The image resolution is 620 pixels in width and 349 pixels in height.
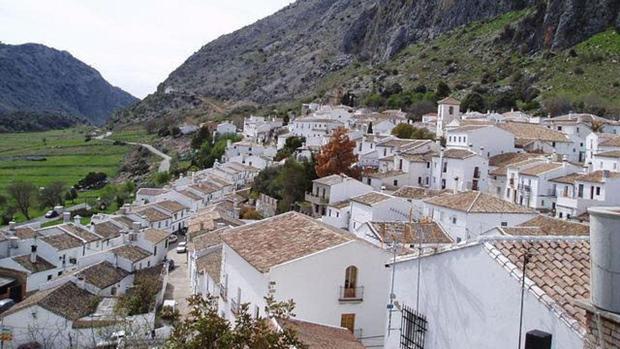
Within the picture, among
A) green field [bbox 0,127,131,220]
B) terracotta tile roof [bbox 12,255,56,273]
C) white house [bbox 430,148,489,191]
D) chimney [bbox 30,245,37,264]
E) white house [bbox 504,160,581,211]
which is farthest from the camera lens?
green field [bbox 0,127,131,220]

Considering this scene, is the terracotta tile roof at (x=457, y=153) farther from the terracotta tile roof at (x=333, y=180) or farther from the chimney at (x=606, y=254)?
the chimney at (x=606, y=254)

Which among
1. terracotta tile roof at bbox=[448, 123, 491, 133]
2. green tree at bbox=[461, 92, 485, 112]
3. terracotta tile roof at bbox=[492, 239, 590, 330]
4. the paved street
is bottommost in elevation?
the paved street

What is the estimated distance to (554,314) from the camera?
22.8ft

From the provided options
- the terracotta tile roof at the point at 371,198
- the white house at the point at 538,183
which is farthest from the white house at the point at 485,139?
the terracotta tile roof at the point at 371,198

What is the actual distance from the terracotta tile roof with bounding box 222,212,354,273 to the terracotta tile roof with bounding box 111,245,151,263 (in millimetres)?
19296

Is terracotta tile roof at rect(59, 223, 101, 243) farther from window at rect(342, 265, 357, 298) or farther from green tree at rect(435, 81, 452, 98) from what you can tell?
green tree at rect(435, 81, 452, 98)

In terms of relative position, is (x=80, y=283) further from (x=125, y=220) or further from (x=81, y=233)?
(x=125, y=220)

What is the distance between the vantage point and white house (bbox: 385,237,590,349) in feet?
23.3

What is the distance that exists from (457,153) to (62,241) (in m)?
25.5

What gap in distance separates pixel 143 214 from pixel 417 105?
1538 inches

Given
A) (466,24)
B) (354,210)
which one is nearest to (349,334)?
(354,210)

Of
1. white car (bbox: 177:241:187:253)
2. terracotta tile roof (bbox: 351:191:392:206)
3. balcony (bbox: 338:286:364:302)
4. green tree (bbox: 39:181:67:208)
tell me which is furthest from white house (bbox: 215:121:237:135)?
balcony (bbox: 338:286:364:302)

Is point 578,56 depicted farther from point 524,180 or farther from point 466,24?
point 524,180

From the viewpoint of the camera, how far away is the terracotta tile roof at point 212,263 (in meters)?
25.6
